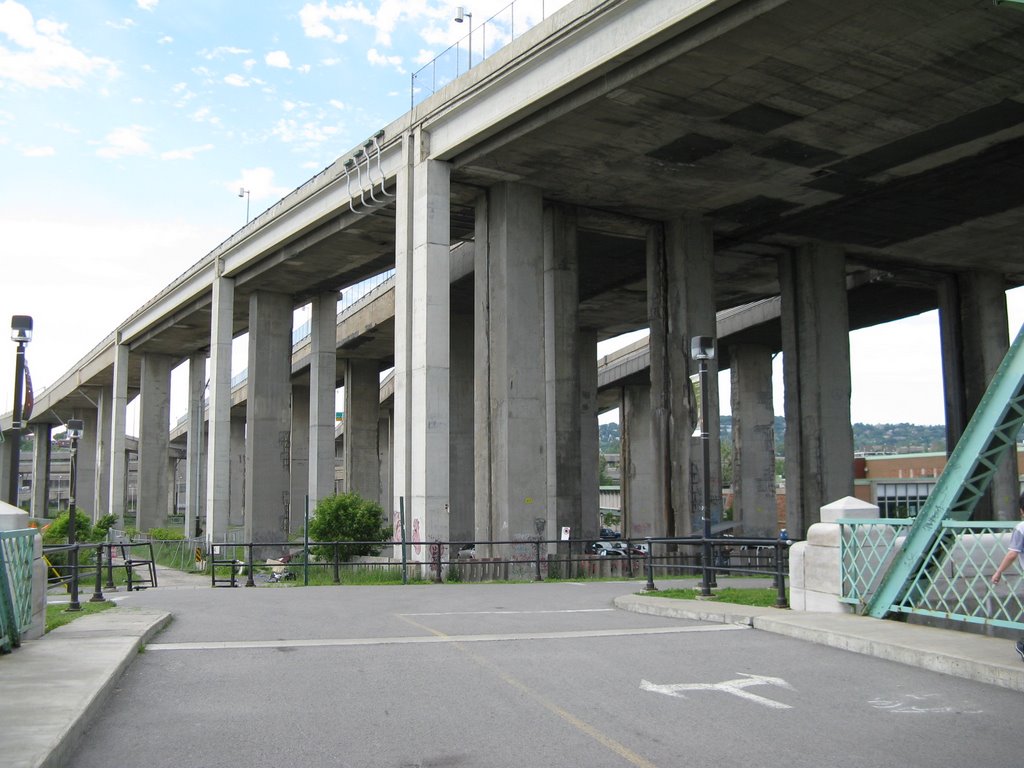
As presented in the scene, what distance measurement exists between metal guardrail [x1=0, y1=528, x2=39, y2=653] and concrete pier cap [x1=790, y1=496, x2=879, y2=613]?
985 cm

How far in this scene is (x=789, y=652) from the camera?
11.0m

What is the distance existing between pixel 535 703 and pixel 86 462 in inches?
4157

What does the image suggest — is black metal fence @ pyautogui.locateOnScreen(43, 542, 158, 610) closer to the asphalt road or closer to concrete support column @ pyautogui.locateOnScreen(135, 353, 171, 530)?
the asphalt road

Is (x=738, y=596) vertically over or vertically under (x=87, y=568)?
under

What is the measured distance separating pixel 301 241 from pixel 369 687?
123 ft

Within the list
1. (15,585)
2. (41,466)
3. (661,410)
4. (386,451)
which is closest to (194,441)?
(661,410)

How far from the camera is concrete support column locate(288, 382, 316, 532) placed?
67.9 m

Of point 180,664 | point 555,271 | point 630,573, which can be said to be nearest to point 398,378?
point 555,271

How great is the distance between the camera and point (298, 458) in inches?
3396

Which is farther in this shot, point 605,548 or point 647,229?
point 605,548

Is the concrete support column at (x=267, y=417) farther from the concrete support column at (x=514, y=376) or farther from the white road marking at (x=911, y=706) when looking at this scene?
the white road marking at (x=911, y=706)

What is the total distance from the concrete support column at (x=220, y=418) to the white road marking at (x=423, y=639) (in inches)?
1513

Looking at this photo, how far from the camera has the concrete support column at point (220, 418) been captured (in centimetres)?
4947

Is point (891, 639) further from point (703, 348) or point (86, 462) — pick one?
point (86, 462)
